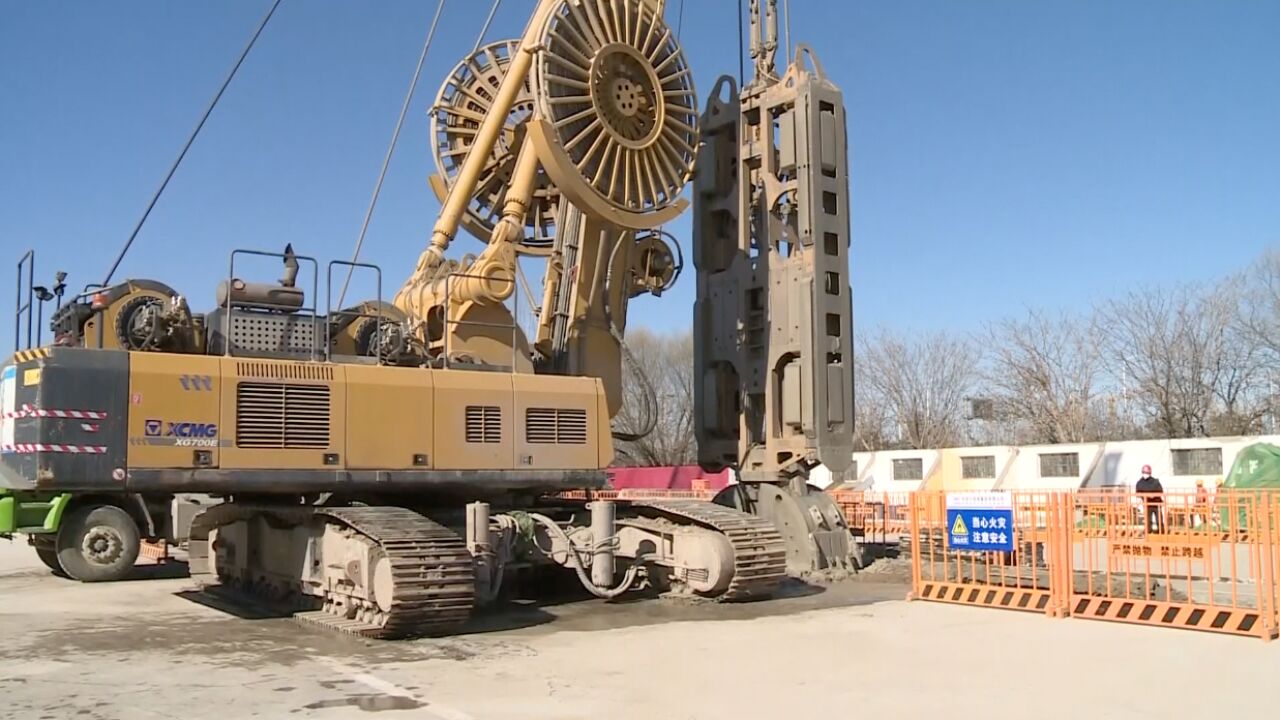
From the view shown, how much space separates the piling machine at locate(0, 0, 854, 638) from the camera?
425 inches

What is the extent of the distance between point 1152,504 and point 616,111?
822 cm

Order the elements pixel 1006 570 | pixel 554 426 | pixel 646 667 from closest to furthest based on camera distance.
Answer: pixel 646 667
pixel 554 426
pixel 1006 570

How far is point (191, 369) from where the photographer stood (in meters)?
10.9

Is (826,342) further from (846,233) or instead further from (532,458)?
(532,458)

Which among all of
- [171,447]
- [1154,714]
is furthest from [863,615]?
[171,447]

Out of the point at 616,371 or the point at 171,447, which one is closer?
the point at 171,447

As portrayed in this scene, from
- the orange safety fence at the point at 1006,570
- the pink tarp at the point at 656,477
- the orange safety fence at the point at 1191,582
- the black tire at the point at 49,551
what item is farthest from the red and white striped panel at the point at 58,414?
the pink tarp at the point at 656,477

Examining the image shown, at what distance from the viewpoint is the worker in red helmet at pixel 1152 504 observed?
1433 centimetres

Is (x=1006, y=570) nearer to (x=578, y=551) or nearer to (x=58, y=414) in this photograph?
(x=578, y=551)

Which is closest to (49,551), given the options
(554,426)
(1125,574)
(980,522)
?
(554,426)

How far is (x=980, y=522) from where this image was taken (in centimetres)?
1346

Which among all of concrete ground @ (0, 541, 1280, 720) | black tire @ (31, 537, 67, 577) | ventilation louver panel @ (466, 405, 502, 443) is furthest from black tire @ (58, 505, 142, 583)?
ventilation louver panel @ (466, 405, 502, 443)

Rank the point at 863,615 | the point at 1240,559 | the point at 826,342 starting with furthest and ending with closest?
the point at 1240,559, the point at 826,342, the point at 863,615

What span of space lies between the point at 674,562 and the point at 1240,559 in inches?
418
